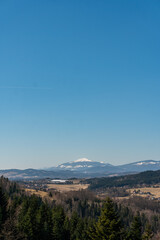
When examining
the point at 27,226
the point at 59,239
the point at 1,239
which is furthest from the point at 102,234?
the point at 59,239

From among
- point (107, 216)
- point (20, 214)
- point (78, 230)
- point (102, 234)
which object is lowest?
point (78, 230)

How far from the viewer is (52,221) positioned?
384 ft

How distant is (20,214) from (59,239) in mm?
24356

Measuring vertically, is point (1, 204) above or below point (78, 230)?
above

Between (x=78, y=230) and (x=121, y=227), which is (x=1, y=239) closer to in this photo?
(x=121, y=227)

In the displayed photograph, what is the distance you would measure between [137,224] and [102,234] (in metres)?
38.9

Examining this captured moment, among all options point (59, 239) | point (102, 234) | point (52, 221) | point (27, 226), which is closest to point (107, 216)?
point (102, 234)

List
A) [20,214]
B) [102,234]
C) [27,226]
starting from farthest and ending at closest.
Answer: [20,214]
[27,226]
[102,234]

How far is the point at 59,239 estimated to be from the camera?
104 metres

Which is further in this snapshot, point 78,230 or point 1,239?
point 78,230

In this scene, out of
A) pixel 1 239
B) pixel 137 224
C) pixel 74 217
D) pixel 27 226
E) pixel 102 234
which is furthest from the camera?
pixel 74 217

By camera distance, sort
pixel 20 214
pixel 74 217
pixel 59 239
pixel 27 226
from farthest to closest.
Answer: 1. pixel 74 217
2. pixel 20 214
3. pixel 59 239
4. pixel 27 226

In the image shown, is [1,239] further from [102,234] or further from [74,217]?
[74,217]

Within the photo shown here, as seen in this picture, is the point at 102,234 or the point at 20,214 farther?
the point at 20,214
